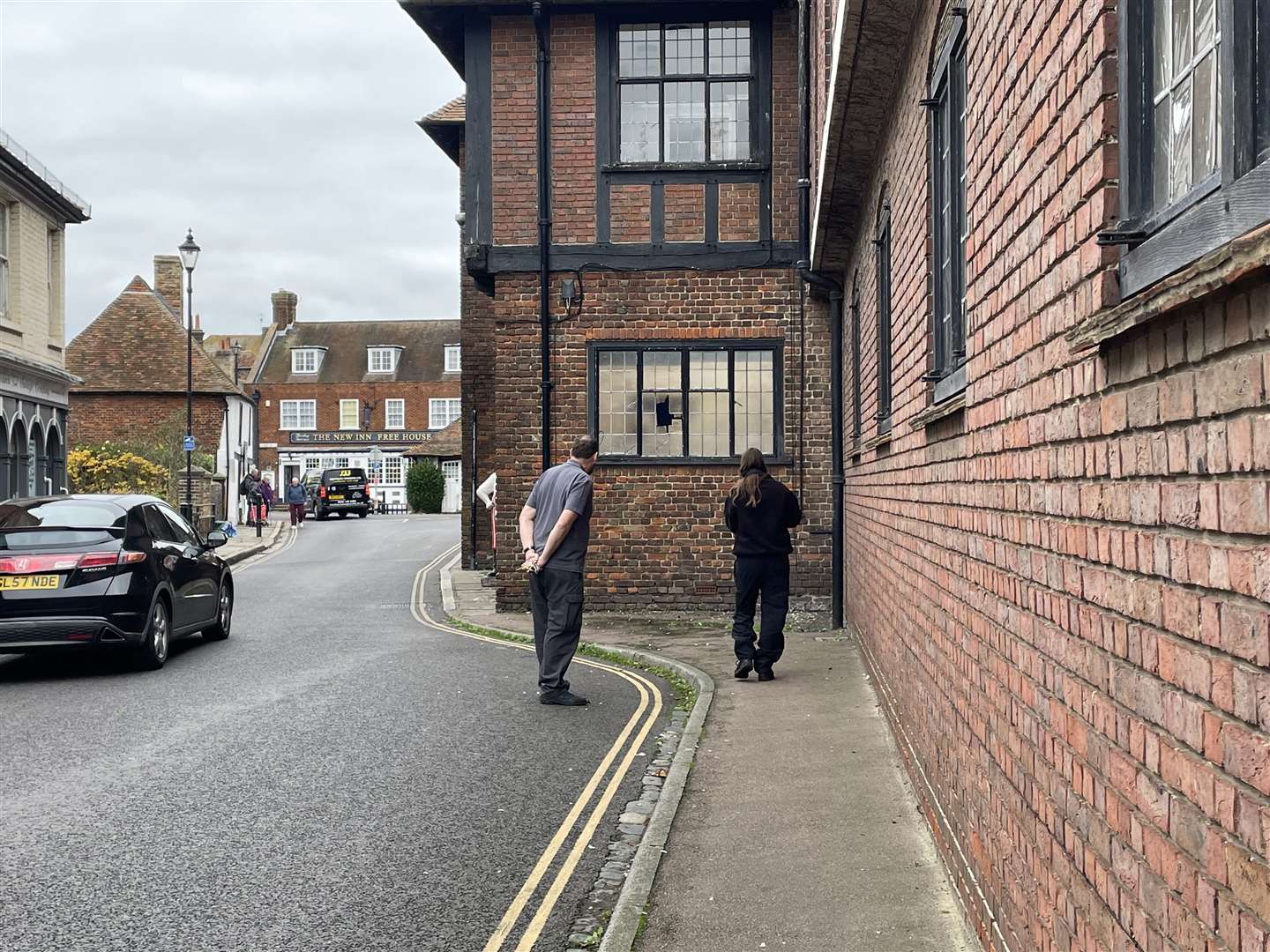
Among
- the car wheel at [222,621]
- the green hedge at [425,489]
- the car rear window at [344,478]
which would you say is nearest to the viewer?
the car wheel at [222,621]

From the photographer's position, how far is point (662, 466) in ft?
52.0

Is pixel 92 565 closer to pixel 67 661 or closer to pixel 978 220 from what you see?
pixel 67 661

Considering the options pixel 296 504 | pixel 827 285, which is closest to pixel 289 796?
pixel 827 285

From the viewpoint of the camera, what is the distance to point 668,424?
52.3ft

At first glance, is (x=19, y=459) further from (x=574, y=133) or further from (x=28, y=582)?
(x=28, y=582)

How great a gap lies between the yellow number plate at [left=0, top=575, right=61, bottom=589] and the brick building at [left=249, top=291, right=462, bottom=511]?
63.8m

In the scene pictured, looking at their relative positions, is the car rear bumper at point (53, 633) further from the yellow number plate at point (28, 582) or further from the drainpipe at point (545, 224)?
the drainpipe at point (545, 224)

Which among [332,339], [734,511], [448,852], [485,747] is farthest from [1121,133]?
[332,339]

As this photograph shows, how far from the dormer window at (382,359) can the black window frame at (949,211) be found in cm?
7284

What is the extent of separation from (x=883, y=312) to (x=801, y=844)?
4.77m

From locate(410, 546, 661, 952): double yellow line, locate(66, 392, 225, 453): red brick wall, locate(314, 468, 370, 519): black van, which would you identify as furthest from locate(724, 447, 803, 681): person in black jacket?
locate(314, 468, 370, 519): black van

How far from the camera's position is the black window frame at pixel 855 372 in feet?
39.1

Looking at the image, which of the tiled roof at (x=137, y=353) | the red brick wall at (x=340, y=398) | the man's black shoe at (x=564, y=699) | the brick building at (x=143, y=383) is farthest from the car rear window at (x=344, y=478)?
the man's black shoe at (x=564, y=699)

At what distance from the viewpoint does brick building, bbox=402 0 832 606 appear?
51.6 ft
